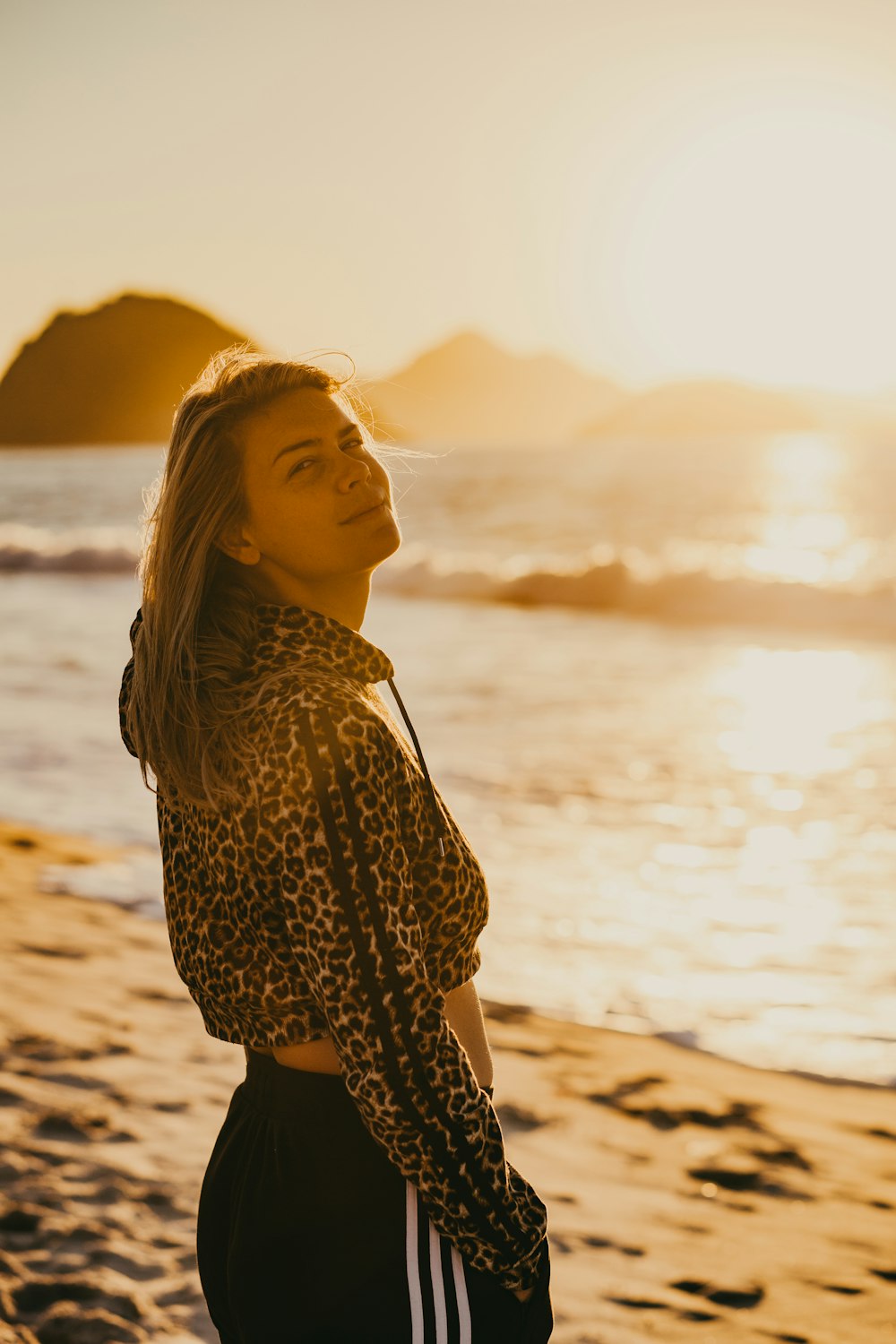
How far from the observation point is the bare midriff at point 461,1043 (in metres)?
1.63

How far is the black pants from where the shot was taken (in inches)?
62.2

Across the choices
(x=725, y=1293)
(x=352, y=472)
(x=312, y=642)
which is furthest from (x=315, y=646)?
(x=725, y=1293)

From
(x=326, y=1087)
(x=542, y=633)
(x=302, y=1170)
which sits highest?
(x=542, y=633)

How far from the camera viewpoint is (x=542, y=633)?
1806cm

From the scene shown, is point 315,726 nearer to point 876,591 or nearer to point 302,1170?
point 302,1170

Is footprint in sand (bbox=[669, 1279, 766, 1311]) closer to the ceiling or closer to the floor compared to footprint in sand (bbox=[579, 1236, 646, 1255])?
closer to the floor

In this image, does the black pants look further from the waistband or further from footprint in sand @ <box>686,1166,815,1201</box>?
footprint in sand @ <box>686,1166,815,1201</box>

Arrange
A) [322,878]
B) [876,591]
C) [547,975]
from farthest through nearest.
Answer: [876,591], [547,975], [322,878]

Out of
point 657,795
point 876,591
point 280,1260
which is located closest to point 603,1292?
point 280,1260

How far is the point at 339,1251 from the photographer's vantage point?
1.60m

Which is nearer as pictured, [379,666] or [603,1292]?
[379,666]

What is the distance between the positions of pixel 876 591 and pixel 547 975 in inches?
658

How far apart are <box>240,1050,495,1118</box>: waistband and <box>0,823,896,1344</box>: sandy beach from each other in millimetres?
1729

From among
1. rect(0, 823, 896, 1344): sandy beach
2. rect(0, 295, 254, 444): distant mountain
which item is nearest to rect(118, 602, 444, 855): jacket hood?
rect(0, 295, 254, 444): distant mountain
